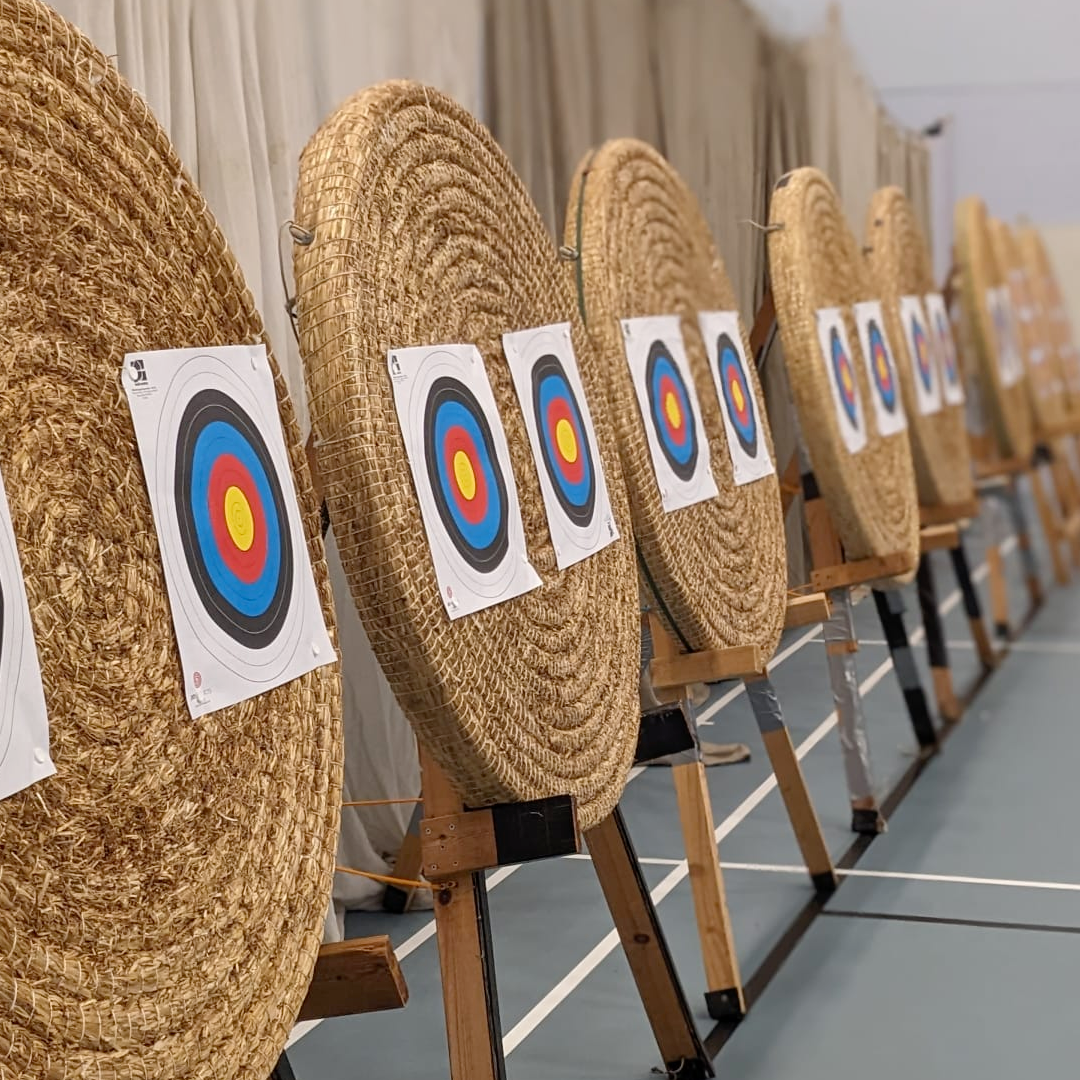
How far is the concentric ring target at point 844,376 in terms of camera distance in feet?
7.43

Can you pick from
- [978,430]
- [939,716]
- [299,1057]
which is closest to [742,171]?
[939,716]

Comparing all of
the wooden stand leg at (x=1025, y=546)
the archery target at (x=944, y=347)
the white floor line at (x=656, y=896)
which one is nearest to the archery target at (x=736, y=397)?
the white floor line at (x=656, y=896)

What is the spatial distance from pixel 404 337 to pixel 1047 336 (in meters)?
4.43

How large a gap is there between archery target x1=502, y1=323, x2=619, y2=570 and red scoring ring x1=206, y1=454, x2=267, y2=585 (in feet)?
1.32

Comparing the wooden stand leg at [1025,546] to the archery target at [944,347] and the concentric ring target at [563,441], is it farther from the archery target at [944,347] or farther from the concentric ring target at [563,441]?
the concentric ring target at [563,441]

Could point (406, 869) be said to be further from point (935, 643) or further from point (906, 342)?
point (906, 342)

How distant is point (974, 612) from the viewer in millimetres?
3422

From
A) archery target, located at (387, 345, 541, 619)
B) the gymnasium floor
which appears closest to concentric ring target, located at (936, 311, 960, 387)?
the gymnasium floor

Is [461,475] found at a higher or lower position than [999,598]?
higher

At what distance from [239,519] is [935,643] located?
2234 millimetres

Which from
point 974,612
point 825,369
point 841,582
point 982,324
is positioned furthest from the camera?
point 982,324

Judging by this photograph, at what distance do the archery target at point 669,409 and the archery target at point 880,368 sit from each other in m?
0.77

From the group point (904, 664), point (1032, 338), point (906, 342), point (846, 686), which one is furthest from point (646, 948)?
point (1032, 338)

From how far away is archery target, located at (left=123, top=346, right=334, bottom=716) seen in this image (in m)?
0.87
